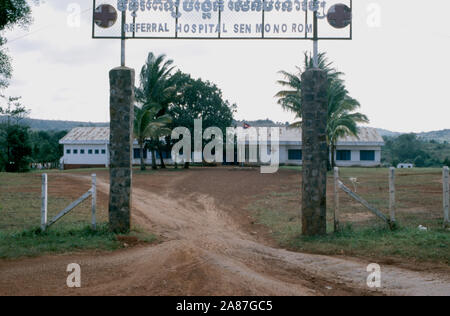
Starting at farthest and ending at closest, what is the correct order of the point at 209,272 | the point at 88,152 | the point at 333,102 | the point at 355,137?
the point at 88,152, the point at 355,137, the point at 333,102, the point at 209,272

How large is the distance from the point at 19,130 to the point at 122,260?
30.1 meters

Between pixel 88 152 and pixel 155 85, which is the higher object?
pixel 155 85

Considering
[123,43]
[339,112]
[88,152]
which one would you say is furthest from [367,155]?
[123,43]

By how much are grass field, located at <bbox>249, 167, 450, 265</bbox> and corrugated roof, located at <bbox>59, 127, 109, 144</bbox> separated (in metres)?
30.0

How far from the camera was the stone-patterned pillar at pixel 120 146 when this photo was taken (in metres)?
9.30

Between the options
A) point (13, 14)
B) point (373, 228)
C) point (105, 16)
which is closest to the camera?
point (373, 228)

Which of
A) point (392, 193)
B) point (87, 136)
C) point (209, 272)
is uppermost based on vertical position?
point (87, 136)

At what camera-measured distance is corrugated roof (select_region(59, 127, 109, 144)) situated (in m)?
42.7

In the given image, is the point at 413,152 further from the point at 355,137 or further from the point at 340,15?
the point at 340,15

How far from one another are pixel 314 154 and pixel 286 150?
34254 millimetres

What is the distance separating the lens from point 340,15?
938 cm

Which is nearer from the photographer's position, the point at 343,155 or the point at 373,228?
the point at 373,228
